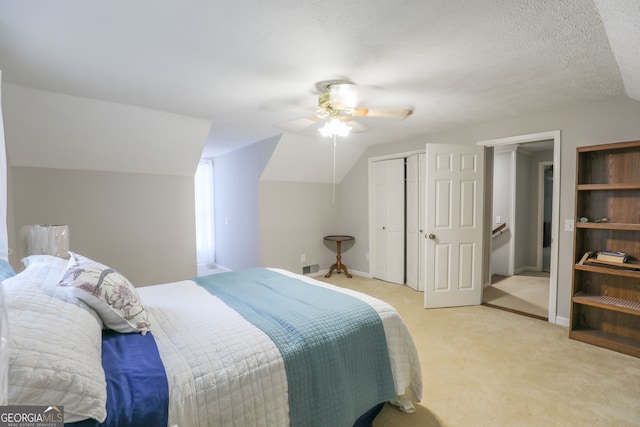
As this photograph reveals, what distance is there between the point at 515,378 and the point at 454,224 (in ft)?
6.04

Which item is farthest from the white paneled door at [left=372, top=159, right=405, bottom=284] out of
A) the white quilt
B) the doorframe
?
the white quilt

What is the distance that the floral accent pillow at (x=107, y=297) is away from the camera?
54.4 inches

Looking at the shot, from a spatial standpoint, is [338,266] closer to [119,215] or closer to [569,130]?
[119,215]

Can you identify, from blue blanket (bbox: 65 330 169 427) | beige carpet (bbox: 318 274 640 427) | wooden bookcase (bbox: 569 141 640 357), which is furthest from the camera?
wooden bookcase (bbox: 569 141 640 357)

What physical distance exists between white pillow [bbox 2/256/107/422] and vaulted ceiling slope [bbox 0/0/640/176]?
4.49 ft

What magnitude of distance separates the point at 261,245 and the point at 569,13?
13.5 feet

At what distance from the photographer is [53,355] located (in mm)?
928

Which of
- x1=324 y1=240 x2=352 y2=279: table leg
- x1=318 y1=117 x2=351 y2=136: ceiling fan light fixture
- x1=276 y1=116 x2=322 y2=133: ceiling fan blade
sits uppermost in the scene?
x1=276 y1=116 x2=322 y2=133: ceiling fan blade

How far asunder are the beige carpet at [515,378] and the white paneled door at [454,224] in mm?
489

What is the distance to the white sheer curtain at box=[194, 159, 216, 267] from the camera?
18.9 ft

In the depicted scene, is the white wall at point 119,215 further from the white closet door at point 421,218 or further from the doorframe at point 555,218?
the doorframe at point 555,218

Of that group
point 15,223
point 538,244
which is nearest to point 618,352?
point 538,244

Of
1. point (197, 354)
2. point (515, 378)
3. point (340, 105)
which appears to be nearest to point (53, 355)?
point (197, 354)

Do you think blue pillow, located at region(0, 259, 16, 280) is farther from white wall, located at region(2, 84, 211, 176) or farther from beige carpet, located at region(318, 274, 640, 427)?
beige carpet, located at region(318, 274, 640, 427)
